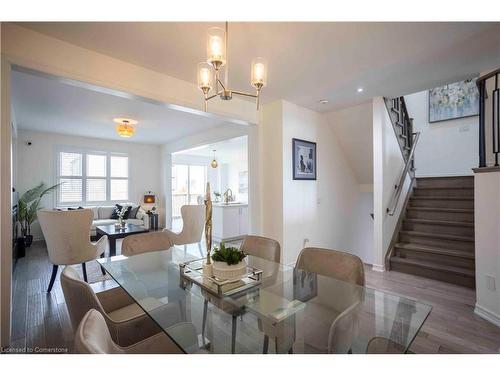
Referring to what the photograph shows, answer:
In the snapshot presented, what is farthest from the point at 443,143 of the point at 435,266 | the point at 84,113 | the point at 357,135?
the point at 84,113

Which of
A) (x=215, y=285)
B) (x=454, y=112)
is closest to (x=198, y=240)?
(x=215, y=285)

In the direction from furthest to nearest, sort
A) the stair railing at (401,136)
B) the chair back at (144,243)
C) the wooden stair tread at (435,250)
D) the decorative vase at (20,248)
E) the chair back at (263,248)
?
the decorative vase at (20,248)
the stair railing at (401,136)
the wooden stair tread at (435,250)
the chair back at (144,243)
the chair back at (263,248)

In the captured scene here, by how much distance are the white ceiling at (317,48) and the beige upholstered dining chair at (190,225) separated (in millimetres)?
2131

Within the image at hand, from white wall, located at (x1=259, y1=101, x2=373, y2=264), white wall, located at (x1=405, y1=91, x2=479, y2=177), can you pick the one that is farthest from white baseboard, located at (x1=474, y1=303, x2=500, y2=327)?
white wall, located at (x1=405, y1=91, x2=479, y2=177)

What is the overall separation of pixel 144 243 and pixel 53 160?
563 centimetres

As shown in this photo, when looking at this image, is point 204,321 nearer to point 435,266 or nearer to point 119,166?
point 435,266

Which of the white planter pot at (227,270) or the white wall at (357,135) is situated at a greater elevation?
the white wall at (357,135)

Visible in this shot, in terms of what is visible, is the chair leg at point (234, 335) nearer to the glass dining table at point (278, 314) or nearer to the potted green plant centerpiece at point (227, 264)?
the glass dining table at point (278, 314)

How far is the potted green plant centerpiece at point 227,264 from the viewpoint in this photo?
153cm

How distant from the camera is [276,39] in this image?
2002mm

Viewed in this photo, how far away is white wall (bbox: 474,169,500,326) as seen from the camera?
2213 mm

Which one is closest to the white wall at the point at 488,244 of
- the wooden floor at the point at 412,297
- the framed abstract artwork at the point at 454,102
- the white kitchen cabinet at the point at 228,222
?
the wooden floor at the point at 412,297

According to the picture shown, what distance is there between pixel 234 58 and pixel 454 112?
5.03m
